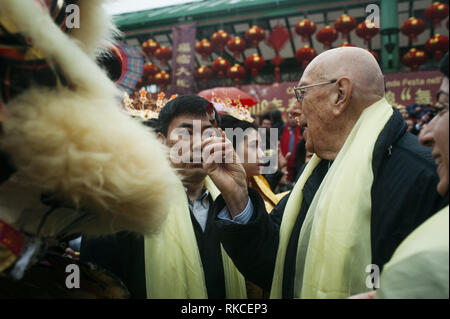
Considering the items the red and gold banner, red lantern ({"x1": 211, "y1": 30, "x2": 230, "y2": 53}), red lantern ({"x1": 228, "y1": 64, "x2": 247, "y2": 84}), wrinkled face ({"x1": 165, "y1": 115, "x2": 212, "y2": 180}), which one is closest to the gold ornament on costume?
wrinkled face ({"x1": 165, "y1": 115, "x2": 212, "y2": 180})

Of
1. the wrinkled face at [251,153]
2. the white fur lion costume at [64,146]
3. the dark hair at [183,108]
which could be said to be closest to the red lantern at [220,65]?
the wrinkled face at [251,153]

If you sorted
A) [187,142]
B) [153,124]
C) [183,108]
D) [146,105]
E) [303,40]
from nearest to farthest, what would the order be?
[187,142]
[183,108]
[153,124]
[146,105]
[303,40]

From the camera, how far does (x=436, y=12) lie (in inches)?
323

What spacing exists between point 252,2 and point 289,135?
593cm

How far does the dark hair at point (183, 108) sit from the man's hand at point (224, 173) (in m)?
0.51

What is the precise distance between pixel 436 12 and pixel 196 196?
8813 millimetres

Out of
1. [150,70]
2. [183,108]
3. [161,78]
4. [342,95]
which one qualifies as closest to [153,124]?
[183,108]

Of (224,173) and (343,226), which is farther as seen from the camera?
(224,173)

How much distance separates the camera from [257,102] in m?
8.88

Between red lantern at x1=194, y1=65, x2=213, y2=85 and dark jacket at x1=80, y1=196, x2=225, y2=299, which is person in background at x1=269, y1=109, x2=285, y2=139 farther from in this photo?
red lantern at x1=194, y1=65, x2=213, y2=85

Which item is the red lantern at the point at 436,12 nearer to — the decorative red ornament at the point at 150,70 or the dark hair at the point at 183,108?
the decorative red ornament at the point at 150,70

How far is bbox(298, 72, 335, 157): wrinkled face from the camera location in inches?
63.6

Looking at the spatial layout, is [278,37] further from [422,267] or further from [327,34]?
[422,267]
